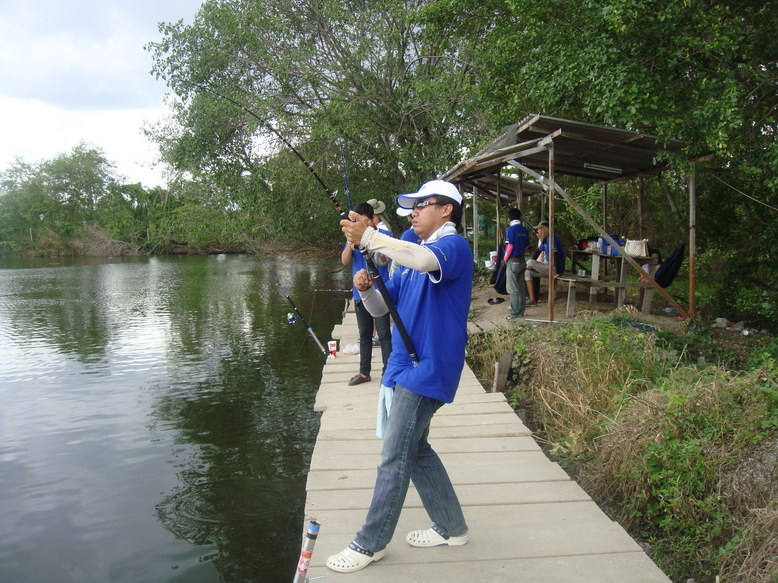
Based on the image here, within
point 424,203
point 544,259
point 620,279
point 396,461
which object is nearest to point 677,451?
point 396,461

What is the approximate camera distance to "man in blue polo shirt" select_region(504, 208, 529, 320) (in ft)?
26.1

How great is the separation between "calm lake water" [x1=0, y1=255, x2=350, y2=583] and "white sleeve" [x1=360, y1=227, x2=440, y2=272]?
9.40 feet

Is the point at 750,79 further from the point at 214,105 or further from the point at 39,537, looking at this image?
the point at 214,105

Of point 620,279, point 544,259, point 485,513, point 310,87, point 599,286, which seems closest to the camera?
point 485,513

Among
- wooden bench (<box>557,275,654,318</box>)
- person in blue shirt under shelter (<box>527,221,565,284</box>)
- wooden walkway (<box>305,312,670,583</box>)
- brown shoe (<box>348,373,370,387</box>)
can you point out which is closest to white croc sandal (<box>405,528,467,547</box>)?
wooden walkway (<box>305,312,670,583</box>)

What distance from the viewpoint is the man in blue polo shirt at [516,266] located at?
7.94 meters

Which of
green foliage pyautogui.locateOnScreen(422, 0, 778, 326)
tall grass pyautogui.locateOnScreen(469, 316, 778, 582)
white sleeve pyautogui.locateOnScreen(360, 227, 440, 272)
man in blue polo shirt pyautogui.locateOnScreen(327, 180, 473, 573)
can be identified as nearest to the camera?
white sleeve pyautogui.locateOnScreen(360, 227, 440, 272)

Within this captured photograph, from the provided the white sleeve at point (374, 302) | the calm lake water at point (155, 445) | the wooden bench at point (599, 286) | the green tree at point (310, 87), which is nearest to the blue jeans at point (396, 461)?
the white sleeve at point (374, 302)

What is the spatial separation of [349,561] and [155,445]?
15.4ft

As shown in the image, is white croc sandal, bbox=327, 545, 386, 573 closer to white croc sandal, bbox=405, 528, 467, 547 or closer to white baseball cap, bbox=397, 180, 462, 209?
white croc sandal, bbox=405, 528, 467, 547

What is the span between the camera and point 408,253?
7.59 feet

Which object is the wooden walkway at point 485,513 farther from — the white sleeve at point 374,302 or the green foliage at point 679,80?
the green foliage at point 679,80

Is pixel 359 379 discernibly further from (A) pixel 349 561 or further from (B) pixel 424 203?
(B) pixel 424 203

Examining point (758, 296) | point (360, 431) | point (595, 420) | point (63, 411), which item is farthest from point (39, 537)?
point (758, 296)
